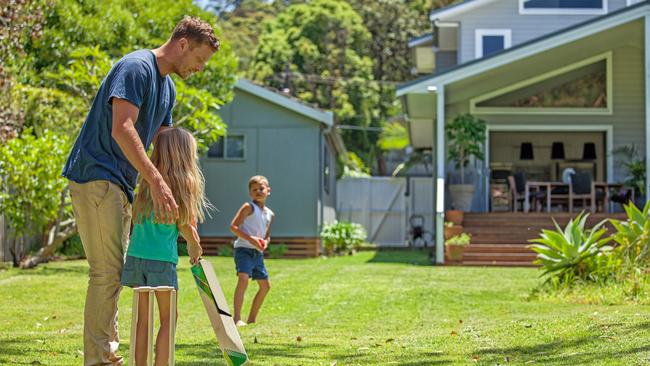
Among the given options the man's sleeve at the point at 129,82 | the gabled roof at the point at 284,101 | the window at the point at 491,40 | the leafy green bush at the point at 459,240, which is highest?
the window at the point at 491,40

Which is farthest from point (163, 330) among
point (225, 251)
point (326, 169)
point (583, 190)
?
point (326, 169)

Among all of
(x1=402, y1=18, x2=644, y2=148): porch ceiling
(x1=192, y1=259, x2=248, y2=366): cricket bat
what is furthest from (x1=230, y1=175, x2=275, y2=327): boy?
(x1=402, y1=18, x2=644, y2=148): porch ceiling

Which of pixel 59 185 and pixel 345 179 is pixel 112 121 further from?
pixel 345 179

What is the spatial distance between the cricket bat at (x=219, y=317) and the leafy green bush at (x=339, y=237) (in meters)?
19.5

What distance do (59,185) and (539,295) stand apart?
7412mm

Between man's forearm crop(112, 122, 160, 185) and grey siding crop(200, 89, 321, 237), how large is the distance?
61.2 feet

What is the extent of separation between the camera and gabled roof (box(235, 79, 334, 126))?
76.3 ft

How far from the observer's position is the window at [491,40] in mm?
24672

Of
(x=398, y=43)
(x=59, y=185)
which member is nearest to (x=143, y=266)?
(x=59, y=185)

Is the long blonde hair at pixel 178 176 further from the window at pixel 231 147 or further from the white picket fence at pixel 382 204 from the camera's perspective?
the white picket fence at pixel 382 204

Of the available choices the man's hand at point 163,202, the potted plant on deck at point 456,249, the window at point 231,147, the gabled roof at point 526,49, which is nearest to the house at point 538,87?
the gabled roof at point 526,49

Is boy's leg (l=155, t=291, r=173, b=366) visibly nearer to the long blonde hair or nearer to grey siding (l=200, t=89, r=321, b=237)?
the long blonde hair

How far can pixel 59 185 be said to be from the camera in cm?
1534

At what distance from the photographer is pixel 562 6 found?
2462 centimetres
